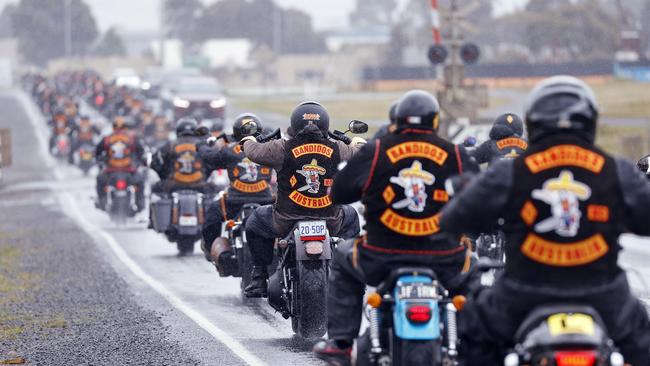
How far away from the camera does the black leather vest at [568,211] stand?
269 inches

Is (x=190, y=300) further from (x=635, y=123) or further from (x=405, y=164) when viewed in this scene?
(x=635, y=123)

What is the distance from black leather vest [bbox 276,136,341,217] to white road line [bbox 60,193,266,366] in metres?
1.06

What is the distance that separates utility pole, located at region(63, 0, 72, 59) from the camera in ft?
479

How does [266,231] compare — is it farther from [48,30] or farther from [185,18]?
[185,18]

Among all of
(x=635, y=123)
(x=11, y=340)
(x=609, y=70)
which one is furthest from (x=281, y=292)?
(x=609, y=70)

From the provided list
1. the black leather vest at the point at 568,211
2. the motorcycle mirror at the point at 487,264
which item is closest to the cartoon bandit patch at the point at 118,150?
the motorcycle mirror at the point at 487,264

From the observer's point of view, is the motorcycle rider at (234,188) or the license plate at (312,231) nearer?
the license plate at (312,231)

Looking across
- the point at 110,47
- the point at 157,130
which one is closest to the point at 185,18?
the point at 110,47

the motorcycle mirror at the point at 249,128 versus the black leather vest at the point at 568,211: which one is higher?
the motorcycle mirror at the point at 249,128

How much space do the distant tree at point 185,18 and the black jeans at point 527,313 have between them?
16101 cm

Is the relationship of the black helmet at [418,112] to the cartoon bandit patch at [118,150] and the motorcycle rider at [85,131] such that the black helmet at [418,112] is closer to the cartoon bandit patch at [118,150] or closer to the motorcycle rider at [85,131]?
the cartoon bandit patch at [118,150]

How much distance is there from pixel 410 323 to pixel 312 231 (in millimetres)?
3614

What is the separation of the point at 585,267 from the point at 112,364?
4.77m

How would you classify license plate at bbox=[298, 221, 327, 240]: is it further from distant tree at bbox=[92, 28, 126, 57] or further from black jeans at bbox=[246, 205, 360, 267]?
distant tree at bbox=[92, 28, 126, 57]
